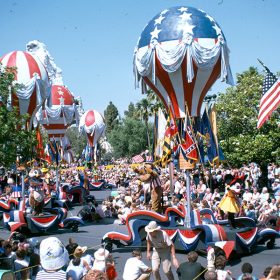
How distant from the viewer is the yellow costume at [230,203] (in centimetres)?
1240

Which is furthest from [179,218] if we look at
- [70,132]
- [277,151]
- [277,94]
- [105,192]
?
[70,132]

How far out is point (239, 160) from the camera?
2667 cm

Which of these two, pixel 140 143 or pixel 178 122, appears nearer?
pixel 178 122

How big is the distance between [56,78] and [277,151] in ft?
296

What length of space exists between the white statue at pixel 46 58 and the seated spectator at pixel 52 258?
336 ft

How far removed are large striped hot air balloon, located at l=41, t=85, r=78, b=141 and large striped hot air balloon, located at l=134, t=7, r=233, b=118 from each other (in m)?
14.2

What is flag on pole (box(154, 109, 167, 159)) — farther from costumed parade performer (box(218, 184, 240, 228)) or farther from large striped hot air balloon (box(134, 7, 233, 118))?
costumed parade performer (box(218, 184, 240, 228))

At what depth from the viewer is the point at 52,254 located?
496cm

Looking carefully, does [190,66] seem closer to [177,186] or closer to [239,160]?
[177,186]

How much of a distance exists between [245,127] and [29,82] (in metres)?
11.6

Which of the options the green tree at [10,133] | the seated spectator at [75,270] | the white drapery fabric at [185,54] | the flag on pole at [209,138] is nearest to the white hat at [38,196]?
the green tree at [10,133]

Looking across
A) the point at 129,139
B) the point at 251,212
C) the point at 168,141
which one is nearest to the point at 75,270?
the point at 251,212

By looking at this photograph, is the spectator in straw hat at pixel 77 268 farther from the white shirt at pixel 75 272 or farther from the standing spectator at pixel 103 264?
the standing spectator at pixel 103 264

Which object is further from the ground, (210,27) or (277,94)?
(210,27)
